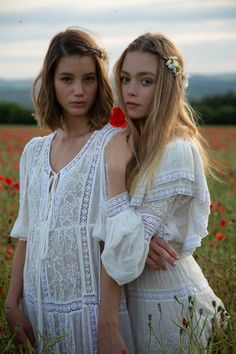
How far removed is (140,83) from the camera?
2.82 meters

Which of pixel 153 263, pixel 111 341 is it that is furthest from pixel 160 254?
pixel 111 341

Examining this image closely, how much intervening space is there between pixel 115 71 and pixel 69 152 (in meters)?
0.44

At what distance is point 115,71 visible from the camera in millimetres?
2930

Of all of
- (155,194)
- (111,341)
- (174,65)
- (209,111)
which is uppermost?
(209,111)

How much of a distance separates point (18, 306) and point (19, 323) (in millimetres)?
101

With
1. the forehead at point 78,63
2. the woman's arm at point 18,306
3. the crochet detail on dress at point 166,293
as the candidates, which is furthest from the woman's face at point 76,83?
the crochet detail on dress at point 166,293

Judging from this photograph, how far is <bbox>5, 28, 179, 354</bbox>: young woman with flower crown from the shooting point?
293 cm

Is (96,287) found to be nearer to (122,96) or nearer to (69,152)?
(69,152)

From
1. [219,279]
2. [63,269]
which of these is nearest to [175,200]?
[63,269]

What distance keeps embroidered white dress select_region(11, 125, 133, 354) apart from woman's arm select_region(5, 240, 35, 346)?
0.29 feet

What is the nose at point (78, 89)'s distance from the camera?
9.71ft

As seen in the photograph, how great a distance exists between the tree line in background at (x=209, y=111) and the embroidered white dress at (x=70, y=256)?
30811mm

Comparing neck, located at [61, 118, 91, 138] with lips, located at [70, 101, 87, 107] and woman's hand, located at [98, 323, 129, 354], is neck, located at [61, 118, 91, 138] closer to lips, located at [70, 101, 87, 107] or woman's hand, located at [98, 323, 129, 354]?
lips, located at [70, 101, 87, 107]

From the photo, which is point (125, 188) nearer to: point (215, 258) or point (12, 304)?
point (12, 304)
